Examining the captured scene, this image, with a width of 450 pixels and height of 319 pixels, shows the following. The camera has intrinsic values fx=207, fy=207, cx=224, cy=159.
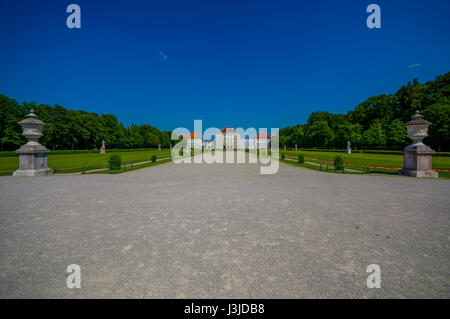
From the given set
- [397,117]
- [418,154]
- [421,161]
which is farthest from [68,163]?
[397,117]

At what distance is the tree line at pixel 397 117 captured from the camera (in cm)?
3538

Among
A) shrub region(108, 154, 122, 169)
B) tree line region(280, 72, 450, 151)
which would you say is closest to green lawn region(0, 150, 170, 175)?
shrub region(108, 154, 122, 169)

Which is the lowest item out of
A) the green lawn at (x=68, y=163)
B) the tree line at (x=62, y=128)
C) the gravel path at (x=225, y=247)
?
the gravel path at (x=225, y=247)

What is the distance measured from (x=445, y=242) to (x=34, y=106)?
223 feet

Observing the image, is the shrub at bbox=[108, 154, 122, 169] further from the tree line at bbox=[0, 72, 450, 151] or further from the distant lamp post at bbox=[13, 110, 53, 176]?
the tree line at bbox=[0, 72, 450, 151]

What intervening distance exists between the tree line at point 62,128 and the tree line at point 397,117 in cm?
6452

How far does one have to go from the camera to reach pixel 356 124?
5338 cm

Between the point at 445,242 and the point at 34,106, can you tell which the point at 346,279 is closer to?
the point at 445,242

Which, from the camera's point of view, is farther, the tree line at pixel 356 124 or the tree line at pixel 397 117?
the tree line at pixel 356 124

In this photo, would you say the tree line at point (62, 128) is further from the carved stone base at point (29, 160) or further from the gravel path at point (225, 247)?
the gravel path at point (225, 247)

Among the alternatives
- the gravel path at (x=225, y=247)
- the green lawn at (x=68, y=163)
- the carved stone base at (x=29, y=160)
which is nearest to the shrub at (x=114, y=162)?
the green lawn at (x=68, y=163)

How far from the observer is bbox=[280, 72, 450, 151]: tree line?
116ft
